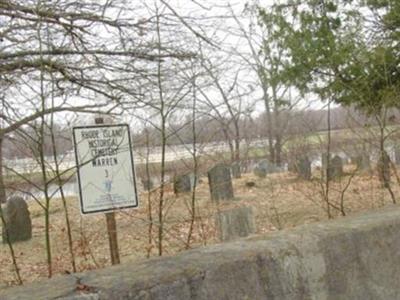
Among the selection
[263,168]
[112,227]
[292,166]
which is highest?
[112,227]

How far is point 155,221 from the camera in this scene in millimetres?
5746

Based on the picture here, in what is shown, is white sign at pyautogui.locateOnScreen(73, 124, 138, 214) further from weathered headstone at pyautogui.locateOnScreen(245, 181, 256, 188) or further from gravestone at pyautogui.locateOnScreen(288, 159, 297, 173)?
weathered headstone at pyautogui.locateOnScreen(245, 181, 256, 188)

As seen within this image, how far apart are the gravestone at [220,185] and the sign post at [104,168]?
253 inches

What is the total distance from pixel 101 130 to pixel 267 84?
7294 millimetres

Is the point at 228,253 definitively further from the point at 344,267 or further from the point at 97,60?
the point at 97,60

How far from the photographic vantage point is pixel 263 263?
267 centimetres

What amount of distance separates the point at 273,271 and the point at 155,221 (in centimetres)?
318

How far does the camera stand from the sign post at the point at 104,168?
4.28 meters

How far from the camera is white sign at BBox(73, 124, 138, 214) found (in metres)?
4.28

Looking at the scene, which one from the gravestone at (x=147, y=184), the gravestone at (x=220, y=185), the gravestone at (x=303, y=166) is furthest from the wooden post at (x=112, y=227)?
the gravestone at (x=303, y=166)

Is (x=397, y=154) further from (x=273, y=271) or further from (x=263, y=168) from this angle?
(x=263, y=168)

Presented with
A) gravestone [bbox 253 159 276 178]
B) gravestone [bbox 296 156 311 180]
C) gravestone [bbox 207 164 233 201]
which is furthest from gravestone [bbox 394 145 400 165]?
gravestone [bbox 253 159 276 178]

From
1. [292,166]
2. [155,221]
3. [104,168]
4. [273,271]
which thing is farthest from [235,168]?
[273,271]

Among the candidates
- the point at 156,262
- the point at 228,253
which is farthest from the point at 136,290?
Answer: the point at 228,253
